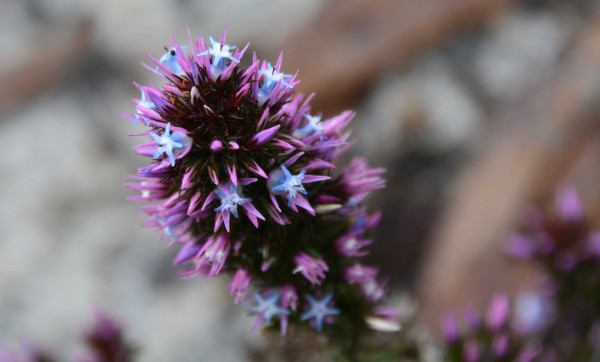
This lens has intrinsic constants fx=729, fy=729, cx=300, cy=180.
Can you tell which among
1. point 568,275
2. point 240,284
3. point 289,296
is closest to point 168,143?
point 240,284

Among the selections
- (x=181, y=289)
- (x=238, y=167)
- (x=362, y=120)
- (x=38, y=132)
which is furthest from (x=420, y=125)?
(x=238, y=167)

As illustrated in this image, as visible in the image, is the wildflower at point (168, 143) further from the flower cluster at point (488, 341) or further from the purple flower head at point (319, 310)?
the flower cluster at point (488, 341)

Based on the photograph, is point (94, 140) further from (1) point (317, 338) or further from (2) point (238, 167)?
(2) point (238, 167)

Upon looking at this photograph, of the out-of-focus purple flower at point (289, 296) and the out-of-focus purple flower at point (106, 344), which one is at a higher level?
the out-of-focus purple flower at point (289, 296)

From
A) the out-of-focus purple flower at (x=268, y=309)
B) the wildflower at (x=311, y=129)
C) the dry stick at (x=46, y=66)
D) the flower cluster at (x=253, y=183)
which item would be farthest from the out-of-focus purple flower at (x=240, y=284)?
the dry stick at (x=46, y=66)

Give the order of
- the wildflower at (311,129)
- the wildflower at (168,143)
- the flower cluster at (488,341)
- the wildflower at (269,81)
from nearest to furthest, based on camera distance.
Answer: the wildflower at (168,143)
the wildflower at (269,81)
the wildflower at (311,129)
the flower cluster at (488,341)

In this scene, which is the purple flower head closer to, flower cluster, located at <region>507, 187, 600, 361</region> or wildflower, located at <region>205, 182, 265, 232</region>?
wildflower, located at <region>205, 182, 265, 232</region>

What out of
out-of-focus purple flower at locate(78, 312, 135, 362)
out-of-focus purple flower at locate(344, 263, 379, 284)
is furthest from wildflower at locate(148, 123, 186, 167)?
out-of-focus purple flower at locate(78, 312, 135, 362)
